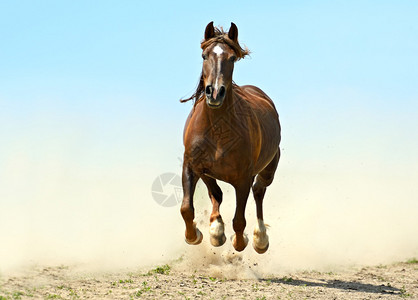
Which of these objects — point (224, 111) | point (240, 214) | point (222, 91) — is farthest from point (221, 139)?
point (240, 214)

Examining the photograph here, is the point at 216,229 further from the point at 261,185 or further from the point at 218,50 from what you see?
the point at 218,50

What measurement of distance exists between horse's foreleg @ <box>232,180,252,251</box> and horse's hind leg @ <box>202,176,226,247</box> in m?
0.21

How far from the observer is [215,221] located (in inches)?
362

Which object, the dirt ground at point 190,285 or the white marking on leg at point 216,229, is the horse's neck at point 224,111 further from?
the dirt ground at point 190,285

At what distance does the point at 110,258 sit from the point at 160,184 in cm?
320

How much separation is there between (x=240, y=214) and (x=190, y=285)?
124cm

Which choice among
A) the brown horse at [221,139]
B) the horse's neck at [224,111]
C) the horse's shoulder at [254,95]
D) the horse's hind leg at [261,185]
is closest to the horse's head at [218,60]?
the brown horse at [221,139]

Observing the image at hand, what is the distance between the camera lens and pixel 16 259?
10.9 meters

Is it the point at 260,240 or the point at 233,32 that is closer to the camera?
the point at 233,32

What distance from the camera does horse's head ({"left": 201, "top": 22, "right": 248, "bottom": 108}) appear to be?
25.3 feet

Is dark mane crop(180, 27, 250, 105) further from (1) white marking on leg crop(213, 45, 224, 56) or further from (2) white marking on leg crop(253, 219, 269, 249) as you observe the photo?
(2) white marking on leg crop(253, 219, 269, 249)

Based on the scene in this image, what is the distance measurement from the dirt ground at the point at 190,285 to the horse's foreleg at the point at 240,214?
63cm

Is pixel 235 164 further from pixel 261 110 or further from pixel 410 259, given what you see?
pixel 410 259

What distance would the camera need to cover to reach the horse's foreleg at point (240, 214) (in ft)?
28.8
